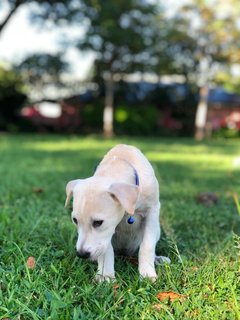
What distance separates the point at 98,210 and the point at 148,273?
0.56 meters

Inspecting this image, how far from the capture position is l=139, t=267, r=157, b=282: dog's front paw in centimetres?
273

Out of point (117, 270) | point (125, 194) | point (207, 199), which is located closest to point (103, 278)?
point (117, 270)

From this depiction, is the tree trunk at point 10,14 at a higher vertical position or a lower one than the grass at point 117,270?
higher

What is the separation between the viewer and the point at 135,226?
300 centimetres

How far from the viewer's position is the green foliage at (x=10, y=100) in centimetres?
2405

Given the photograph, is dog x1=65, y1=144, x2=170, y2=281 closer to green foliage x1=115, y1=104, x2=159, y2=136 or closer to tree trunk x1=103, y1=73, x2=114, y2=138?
tree trunk x1=103, y1=73, x2=114, y2=138

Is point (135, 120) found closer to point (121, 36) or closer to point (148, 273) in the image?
point (121, 36)

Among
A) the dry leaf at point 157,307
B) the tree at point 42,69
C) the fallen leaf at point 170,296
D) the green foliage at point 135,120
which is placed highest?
the tree at point 42,69

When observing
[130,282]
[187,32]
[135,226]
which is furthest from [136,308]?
[187,32]

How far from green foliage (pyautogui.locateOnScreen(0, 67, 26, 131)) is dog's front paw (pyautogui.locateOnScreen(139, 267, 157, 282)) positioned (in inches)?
863

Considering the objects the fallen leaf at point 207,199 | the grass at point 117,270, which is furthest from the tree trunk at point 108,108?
the grass at point 117,270

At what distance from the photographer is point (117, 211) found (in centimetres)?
260

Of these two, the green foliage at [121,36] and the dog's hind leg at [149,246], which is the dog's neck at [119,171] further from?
the green foliage at [121,36]

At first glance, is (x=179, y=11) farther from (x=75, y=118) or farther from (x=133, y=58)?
(x=75, y=118)
